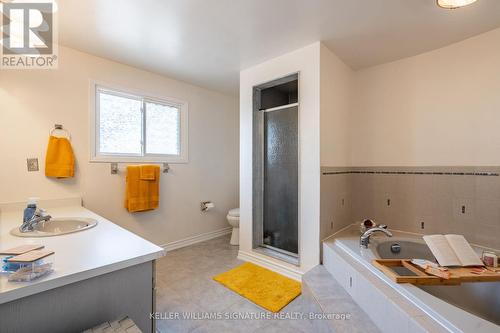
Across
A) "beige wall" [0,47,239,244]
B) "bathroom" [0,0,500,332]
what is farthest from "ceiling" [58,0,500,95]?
"beige wall" [0,47,239,244]

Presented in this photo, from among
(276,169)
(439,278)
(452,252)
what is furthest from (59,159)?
(452,252)

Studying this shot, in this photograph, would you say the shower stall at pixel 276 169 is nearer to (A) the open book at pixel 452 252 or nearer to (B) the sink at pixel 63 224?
(A) the open book at pixel 452 252

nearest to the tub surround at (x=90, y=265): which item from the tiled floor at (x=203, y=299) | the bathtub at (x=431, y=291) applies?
the tiled floor at (x=203, y=299)

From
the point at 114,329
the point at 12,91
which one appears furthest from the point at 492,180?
the point at 12,91

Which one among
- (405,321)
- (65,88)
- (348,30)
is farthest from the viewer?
(65,88)

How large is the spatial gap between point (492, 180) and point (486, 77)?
91cm

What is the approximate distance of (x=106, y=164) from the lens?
8.25 feet

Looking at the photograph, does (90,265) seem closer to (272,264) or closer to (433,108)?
(272,264)

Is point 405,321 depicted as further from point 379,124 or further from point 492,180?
point 379,124

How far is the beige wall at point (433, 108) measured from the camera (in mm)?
2057

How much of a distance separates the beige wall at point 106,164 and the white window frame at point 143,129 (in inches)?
2.2

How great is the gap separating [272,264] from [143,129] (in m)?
2.18

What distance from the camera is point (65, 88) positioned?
2.24 m

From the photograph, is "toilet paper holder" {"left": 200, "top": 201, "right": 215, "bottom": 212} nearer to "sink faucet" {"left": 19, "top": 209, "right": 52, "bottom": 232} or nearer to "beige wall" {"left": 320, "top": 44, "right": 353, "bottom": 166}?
"beige wall" {"left": 320, "top": 44, "right": 353, "bottom": 166}
